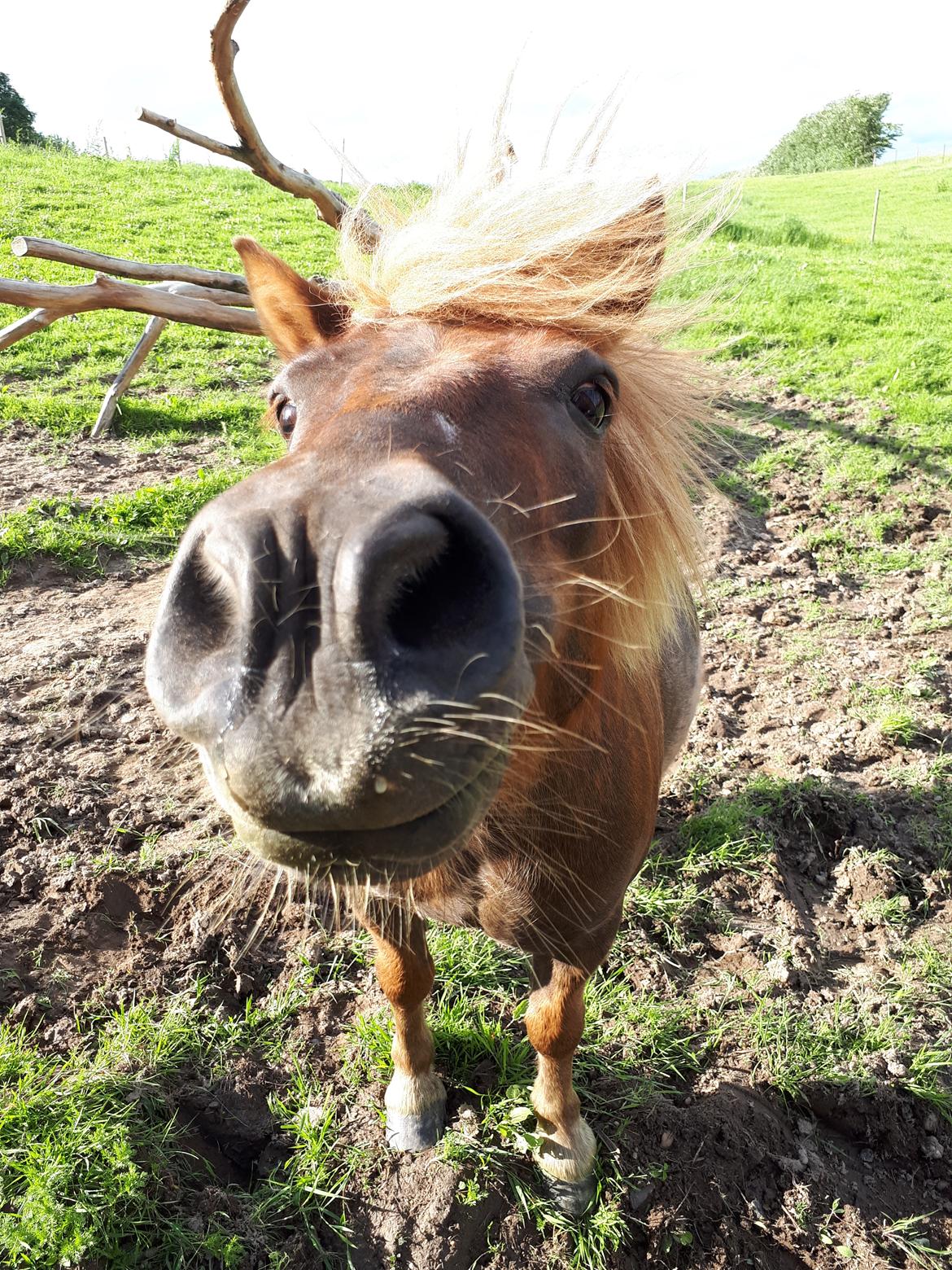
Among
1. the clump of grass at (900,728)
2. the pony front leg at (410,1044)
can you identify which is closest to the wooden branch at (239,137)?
the pony front leg at (410,1044)

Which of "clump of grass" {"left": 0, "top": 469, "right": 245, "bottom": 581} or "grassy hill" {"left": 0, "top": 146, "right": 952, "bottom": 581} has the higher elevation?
"grassy hill" {"left": 0, "top": 146, "right": 952, "bottom": 581}

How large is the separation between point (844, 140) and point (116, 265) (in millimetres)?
86199

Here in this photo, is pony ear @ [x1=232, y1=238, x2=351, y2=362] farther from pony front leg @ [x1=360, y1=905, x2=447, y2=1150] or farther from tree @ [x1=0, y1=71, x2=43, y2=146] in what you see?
tree @ [x1=0, y1=71, x2=43, y2=146]

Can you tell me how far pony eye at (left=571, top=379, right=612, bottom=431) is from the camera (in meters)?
1.95

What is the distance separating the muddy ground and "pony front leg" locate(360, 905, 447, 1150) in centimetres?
9

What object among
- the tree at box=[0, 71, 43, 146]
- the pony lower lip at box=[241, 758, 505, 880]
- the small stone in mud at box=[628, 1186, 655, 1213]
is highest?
the tree at box=[0, 71, 43, 146]

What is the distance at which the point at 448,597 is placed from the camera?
122 cm

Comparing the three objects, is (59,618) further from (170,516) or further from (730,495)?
(730,495)

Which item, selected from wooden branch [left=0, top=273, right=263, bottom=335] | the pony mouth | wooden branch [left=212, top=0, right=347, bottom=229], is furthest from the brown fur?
wooden branch [left=0, top=273, right=263, bottom=335]

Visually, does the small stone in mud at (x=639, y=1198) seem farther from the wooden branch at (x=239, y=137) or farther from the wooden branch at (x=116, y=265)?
the wooden branch at (x=116, y=265)

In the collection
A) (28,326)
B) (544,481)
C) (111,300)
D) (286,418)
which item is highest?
(111,300)

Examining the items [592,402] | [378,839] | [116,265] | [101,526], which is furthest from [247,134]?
[378,839]

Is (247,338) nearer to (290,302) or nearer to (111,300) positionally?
(111,300)

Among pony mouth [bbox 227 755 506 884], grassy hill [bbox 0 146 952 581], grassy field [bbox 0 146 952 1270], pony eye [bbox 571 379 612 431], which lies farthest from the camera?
grassy hill [bbox 0 146 952 581]
